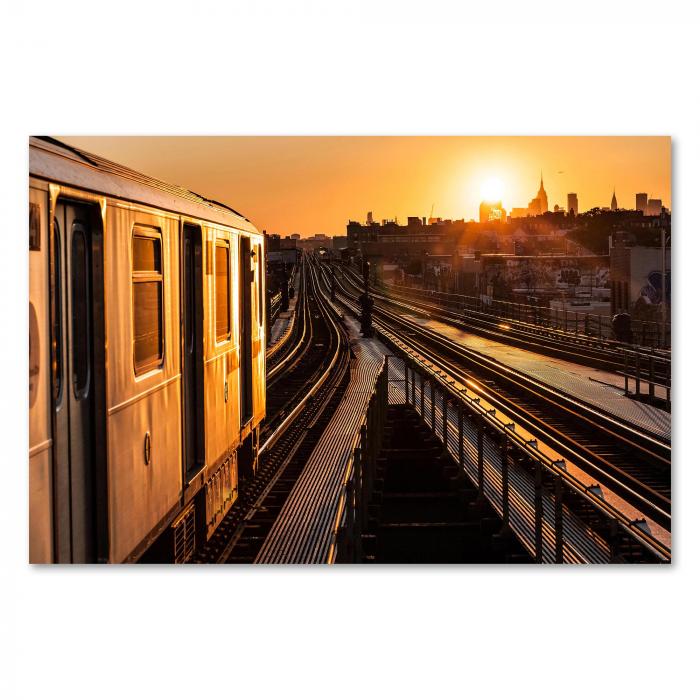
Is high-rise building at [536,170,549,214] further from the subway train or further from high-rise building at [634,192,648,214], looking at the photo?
the subway train

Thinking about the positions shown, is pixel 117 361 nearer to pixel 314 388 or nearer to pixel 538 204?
pixel 538 204

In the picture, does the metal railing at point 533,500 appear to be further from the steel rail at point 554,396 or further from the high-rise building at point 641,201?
the high-rise building at point 641,201

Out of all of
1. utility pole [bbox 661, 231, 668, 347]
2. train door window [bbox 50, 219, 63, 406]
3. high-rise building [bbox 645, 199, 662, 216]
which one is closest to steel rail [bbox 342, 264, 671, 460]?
utility pole [bbox 661, 231, 668, 347]

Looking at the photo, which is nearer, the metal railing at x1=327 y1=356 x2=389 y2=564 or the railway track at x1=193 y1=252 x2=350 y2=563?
the metal railing at x1=327 y1=356 x2=389 y2=564

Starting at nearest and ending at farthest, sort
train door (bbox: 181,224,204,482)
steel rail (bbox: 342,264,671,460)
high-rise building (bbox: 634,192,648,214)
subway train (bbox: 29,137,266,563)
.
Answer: subway train (bbox: 29,137,266,563), train door (bbox: 181,224,204,482), high-rise building (bbox: 634,192,648,214), steel rail (bbox: 342,264,671,460)

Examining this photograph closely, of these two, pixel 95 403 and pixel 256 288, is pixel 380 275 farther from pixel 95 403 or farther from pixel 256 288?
pixel 95 403

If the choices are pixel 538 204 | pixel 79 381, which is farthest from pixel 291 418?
pixel 79 381
